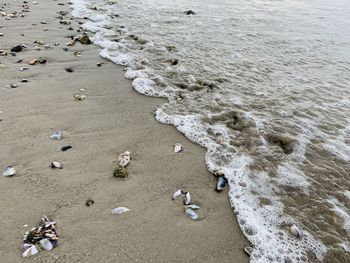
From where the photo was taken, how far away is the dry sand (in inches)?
106

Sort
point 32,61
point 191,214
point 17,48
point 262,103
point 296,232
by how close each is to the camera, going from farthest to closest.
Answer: point 17,48 < point 32,61 < point 262,103 < point 191,214 < point 296,232

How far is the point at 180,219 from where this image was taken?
3.01m

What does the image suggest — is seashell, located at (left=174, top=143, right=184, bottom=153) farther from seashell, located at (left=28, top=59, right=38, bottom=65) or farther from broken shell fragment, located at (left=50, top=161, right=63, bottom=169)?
seashell, located at (left=28, top=59, right=38, bottom=65)

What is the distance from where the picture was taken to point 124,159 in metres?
3.68

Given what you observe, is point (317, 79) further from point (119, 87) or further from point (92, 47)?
point (92, 47)

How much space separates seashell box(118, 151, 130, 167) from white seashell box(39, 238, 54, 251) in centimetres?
122

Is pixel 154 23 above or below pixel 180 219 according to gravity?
below

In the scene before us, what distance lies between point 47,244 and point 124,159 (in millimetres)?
1344

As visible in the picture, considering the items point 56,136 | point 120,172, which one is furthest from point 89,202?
point 56,136

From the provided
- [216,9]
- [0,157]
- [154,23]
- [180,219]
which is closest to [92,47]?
[154,23]

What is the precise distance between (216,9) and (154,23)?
3.65 metres

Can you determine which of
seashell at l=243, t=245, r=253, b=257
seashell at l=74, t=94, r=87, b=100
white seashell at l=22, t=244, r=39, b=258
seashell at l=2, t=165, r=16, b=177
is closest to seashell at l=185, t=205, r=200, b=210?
seashell at l=243, t=245, r=253, b=257

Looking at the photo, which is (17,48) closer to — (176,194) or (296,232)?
(176,194)

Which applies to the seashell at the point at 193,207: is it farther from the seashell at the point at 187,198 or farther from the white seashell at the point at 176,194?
the white seashell at the point at 176,194
